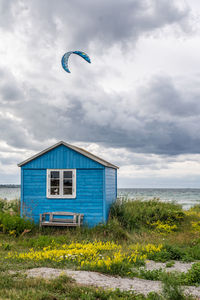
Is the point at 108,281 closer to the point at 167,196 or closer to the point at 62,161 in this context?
the point at 62,161

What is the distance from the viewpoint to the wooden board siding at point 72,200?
1472 cm

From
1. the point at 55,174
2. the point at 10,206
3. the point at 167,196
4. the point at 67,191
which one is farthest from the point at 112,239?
the point at 167,196

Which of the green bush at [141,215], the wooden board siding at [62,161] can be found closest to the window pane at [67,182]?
the wooden board siding at [62,161]

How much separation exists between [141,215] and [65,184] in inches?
162

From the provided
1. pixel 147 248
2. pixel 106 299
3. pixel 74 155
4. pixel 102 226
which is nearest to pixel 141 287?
pixel 106 299

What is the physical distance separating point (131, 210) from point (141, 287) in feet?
33.8

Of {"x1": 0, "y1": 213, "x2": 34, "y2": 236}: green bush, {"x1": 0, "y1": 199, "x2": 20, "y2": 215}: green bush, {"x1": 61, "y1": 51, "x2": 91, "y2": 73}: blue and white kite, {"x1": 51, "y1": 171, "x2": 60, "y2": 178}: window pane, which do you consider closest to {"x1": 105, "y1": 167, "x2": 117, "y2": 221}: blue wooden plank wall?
{"x1": 51, "y1": 171, "x2": 60, "y2": 178}: window pane

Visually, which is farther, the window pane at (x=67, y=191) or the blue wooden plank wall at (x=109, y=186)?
the blue wooden plank wall at (x=109, y=186)

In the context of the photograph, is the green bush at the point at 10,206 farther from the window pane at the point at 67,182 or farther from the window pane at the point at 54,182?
the window pane at the point at 67,182

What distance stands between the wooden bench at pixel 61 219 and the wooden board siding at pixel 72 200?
230 mm

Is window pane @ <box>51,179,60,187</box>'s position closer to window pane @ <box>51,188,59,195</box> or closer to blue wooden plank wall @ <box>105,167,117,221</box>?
window pane @ <box>51,188,59,195</box>

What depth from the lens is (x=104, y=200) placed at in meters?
14.6

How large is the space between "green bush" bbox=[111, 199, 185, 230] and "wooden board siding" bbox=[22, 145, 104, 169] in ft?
8.07

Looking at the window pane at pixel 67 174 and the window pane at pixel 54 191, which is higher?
the window pane at pixel 67 174
